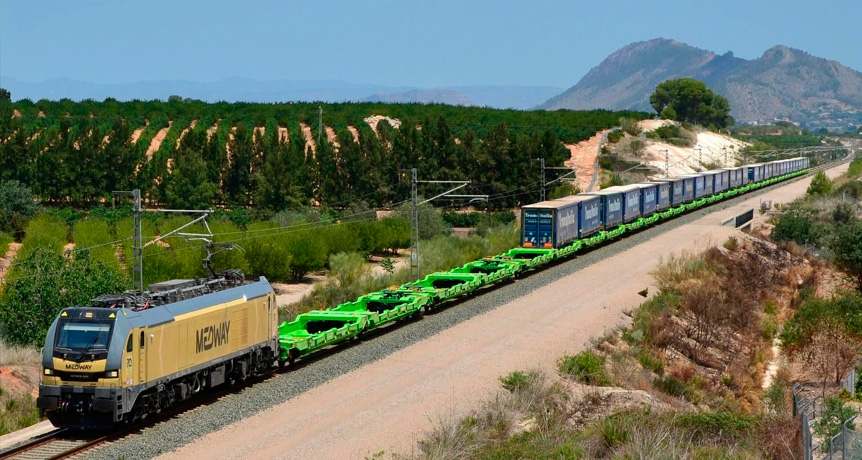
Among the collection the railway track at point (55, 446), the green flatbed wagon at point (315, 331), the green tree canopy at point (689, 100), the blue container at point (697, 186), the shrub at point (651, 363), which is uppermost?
the green tree canopy at point (689, 100)

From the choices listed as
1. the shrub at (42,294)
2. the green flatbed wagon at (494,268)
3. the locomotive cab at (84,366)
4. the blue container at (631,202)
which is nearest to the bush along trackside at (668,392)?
the green flatbed wagon at (494,268)

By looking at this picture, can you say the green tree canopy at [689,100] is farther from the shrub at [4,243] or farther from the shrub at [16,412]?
the shrub at [16,412]

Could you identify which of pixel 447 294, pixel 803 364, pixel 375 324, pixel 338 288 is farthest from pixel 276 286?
pixel 803 364

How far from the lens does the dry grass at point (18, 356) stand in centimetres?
3136

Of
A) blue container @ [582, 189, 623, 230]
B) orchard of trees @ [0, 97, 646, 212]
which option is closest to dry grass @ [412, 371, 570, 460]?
blue container @ [582, 189, 623, 230]

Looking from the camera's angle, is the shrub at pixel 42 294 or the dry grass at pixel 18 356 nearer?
the dry grass at pixel 18 356

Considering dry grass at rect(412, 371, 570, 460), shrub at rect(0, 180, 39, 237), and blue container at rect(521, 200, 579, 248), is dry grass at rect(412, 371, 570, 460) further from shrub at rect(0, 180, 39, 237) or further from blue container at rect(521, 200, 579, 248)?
shrub at rect(0, 180, 39, 237)

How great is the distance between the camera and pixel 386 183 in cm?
9100

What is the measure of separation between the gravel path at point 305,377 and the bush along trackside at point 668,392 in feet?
15.9

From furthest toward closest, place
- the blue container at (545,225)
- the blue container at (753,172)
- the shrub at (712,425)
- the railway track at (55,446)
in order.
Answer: the blue container at (753,172) < the blue container at (545,225) < the shrub at (712,425) < the railway track at (55,446)

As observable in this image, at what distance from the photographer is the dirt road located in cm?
2280

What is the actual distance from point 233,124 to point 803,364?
108826 mm

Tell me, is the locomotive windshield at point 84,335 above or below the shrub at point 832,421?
above

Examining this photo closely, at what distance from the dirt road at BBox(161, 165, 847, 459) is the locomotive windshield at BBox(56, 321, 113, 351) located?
2.87 m
